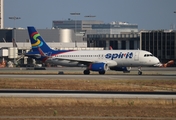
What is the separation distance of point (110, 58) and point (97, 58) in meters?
2.55

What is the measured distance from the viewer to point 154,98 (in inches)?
1646

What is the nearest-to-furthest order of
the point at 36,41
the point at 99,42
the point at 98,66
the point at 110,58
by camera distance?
the point at 98,66 < the point at 110,58 < the point at 36,41 < the point at 99,42

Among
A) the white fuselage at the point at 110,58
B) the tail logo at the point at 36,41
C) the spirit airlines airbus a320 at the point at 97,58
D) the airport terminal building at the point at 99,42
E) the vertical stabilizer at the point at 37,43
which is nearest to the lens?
the spirit airlines airbus a320 at the point at 97,58

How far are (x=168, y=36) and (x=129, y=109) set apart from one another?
347 ft

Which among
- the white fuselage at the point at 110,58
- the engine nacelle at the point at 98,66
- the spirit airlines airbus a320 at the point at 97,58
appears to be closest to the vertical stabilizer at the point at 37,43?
the spirit airlines airbus a320 at the point at 97,58

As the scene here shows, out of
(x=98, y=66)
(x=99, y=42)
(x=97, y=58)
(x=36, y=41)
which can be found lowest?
(x=98, y=66)

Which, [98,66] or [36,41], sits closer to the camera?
[98,66]

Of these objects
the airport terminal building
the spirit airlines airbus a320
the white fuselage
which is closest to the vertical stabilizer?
the spirit airlines airbus a320

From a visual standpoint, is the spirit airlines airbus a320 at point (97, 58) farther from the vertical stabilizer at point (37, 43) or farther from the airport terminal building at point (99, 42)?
the airport terminal building at point (99, 42)

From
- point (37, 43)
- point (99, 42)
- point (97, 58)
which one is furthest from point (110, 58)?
point (99, 42)

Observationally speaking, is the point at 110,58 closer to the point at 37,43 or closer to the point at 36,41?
the point at 37,43

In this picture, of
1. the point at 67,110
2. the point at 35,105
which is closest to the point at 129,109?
the point at 67,110

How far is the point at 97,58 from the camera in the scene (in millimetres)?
86125

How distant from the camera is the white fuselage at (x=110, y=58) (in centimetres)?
8356
